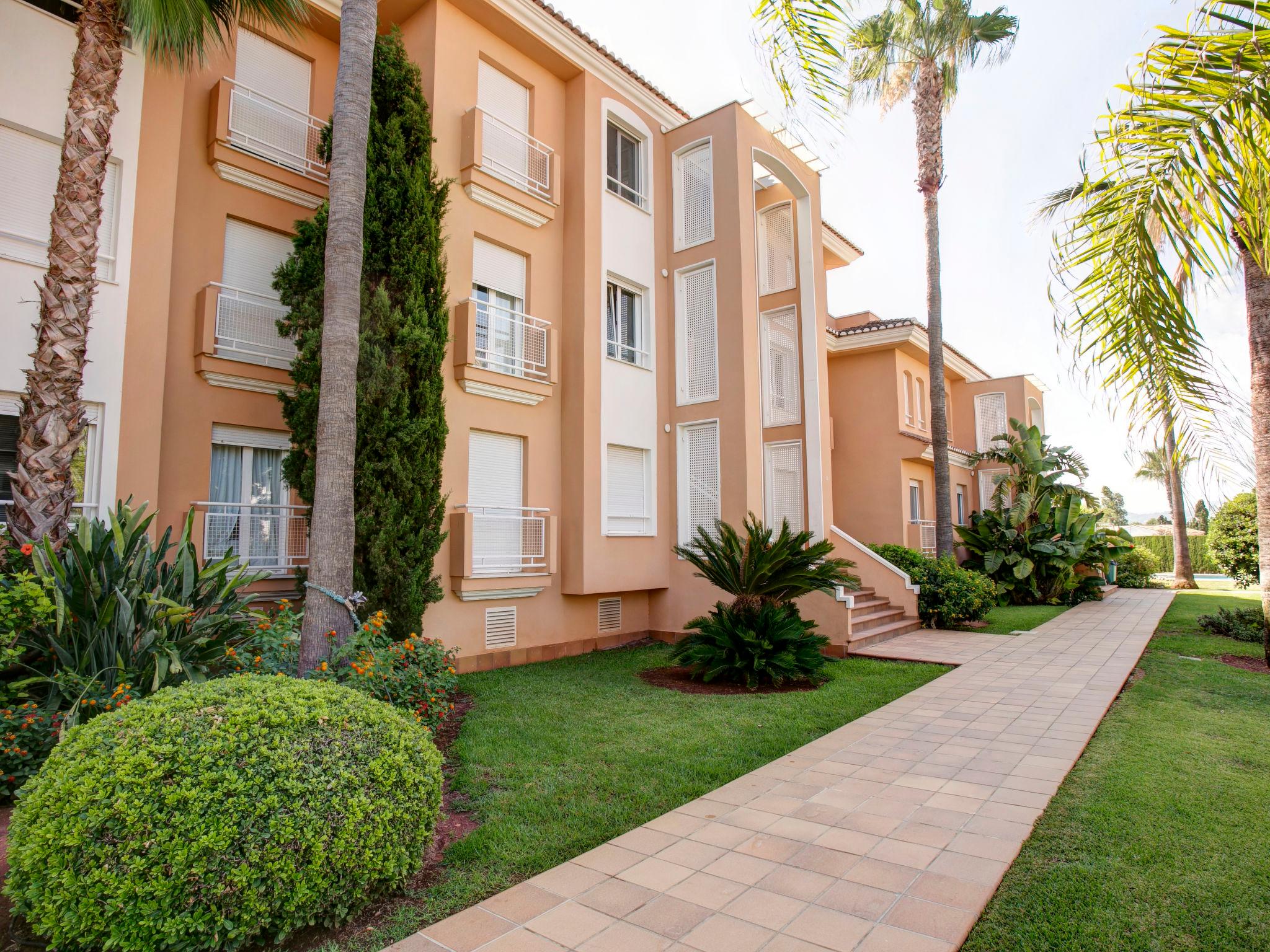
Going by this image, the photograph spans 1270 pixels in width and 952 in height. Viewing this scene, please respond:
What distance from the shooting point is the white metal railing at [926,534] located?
2020cm

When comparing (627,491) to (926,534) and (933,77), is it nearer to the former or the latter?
(926,534)

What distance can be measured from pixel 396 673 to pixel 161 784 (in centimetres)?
310

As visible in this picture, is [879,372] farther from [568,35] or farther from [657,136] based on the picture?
[568,35]

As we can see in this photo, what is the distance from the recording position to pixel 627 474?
1316cm

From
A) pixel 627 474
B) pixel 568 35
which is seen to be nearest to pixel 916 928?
pixel 627 474

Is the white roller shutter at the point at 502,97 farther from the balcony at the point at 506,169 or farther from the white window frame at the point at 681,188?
the white window frame at the point at 681,188

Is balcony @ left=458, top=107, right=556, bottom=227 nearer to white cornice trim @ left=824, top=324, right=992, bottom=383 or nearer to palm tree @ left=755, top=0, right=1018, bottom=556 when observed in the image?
palm tree @ left=755, top=0, right=1018, bottom=556

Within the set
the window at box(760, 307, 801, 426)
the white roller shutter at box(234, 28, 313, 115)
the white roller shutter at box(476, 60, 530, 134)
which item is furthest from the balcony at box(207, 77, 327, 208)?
the window at box(760, 307, 801, 426)

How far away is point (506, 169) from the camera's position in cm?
1167

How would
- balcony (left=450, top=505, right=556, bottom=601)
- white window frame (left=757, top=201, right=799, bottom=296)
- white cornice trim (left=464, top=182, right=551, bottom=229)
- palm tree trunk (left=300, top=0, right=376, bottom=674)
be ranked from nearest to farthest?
1. palm tree trunk (left=300, top=0, right=376, bottom=674)
2. balcony (left=450, top=505, right=556, bottom=601)
3. white cornice trim (left=464, top=182, right=551, bottom=229)
4. white window frame (left=757, top=201, right=799, bottom=296)

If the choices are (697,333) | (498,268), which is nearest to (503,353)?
(498,268)

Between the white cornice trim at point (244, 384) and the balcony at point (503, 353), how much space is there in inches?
91.0

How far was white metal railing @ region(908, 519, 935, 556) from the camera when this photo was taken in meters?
20.2

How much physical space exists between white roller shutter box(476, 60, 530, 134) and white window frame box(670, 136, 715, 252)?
10.8 feet
